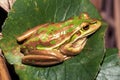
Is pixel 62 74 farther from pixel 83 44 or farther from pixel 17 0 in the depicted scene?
pixel 17 0

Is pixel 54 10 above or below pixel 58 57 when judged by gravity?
above

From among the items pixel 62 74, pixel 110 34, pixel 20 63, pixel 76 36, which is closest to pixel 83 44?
pixel 76 36

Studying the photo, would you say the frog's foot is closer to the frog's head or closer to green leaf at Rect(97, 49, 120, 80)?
the frog's head

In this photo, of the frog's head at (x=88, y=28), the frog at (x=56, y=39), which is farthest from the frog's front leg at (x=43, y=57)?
the frog's head at (x=88, y=28)

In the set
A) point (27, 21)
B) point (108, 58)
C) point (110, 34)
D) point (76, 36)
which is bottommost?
point (110, 34)

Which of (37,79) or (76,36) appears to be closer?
(37,79)

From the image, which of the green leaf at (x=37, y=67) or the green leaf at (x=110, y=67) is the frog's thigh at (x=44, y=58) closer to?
the green leaf at (x=37, y=67)
